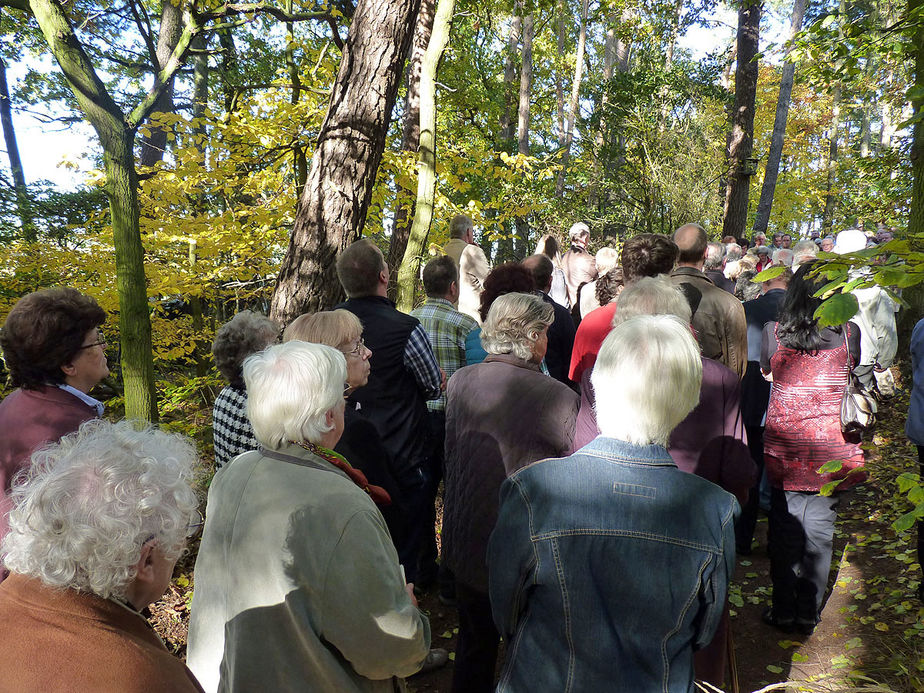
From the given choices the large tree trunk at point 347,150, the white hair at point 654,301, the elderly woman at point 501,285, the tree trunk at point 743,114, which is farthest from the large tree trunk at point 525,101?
the white hair at point 654,301

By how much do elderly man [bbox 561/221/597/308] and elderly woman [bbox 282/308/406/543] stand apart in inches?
186

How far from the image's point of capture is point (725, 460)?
102 inches

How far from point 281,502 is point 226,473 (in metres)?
0.28

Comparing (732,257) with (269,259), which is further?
(732,257)

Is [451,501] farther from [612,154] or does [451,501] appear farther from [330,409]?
[612,154]

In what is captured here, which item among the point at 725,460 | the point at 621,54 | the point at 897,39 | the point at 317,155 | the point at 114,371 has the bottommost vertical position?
the point at 114,371

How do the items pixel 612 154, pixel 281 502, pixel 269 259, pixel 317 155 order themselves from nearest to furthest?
pixel 281 502
pixel 317 155
pixel 269 259
pixel 612 154

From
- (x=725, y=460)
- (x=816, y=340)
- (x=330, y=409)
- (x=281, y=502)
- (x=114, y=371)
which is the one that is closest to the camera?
(x=281, y=502)

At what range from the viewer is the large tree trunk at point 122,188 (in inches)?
155

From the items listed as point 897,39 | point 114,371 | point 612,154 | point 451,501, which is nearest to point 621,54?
point 612,154

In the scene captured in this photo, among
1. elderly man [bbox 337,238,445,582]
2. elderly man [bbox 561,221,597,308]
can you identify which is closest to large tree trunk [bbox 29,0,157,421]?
elderly man [bbox 337,238,445,582]

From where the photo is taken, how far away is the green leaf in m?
1.59

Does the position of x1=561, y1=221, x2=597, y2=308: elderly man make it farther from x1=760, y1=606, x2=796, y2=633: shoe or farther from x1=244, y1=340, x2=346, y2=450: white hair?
x1=244, y1=340, x2=346, y2=450: white hair

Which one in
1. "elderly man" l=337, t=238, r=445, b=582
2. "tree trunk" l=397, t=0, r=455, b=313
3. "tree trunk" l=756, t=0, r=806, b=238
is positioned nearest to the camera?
"elderly man" l=337, t=238, r=445, b=582
